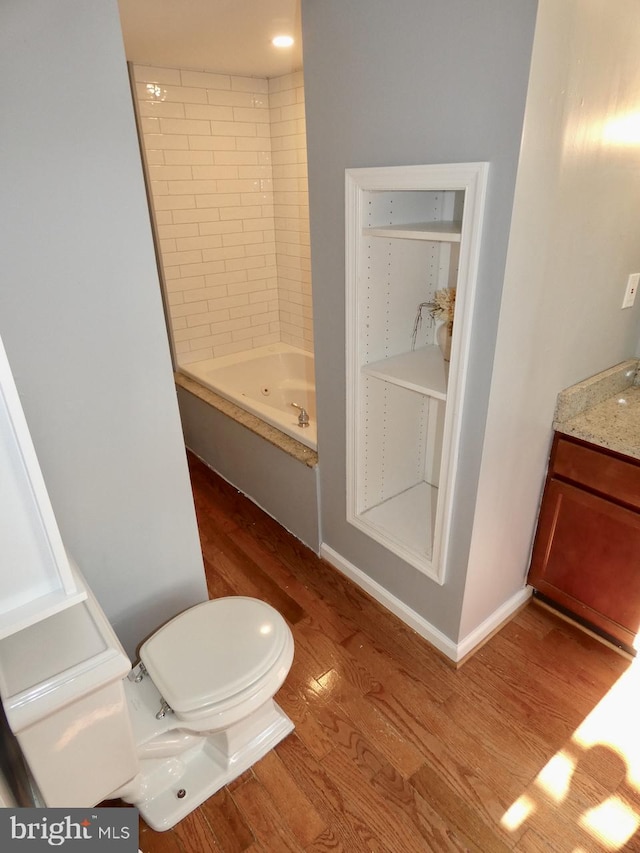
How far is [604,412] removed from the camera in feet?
5.65

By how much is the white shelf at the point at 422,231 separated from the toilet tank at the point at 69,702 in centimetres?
128

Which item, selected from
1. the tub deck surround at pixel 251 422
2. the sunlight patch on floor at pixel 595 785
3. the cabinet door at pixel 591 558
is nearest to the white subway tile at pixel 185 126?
the tub deck surround at pixel 251 422

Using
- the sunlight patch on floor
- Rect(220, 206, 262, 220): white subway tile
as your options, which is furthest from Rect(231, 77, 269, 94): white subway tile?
the sunlight patch on floor

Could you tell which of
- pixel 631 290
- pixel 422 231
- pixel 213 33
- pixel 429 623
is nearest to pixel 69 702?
pixel 429 623

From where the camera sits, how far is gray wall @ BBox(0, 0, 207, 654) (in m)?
0.95

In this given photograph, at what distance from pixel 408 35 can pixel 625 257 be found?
983 mm

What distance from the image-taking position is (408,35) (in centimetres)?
124

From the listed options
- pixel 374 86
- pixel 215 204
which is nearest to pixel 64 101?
pixel 374 86

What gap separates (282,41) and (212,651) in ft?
8.11

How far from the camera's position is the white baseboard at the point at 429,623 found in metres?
1.81

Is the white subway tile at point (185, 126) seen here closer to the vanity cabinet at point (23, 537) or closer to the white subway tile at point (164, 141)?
the white subway tile at point (164, 141)

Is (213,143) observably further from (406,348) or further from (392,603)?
(392,603)

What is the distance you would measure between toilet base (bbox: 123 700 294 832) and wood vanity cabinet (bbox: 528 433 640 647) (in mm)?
1139

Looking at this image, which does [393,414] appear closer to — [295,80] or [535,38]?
[535,38]
